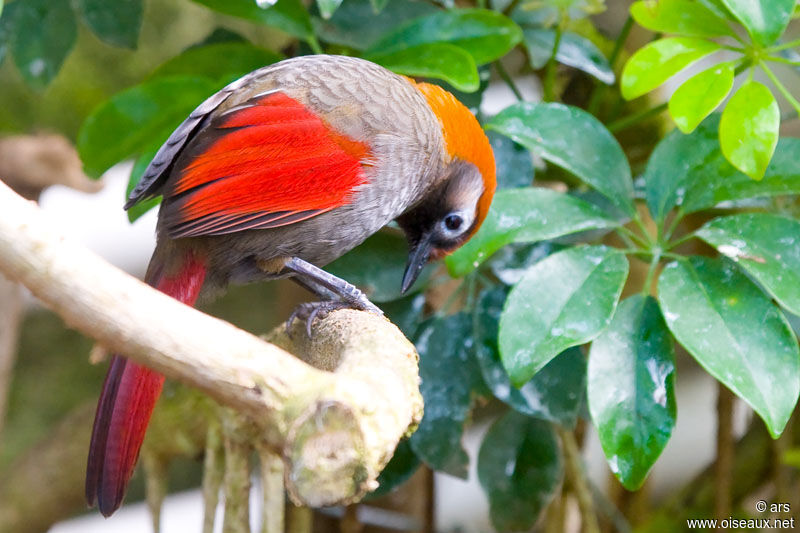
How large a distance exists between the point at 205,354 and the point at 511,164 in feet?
3.25

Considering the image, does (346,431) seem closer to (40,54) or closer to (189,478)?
(40,54)

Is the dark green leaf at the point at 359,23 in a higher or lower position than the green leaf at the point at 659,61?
lower

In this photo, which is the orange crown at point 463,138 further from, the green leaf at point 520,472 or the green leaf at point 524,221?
the green leaf at point 520,472

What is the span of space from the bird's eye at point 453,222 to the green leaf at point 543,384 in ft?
0.62

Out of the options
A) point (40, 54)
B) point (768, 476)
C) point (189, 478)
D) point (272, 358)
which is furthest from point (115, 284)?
point (189, 478)

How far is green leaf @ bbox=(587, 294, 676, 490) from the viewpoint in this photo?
1157 millimetres

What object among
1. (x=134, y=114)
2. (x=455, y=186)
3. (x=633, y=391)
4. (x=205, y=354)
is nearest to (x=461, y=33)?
(x=455, y=186)

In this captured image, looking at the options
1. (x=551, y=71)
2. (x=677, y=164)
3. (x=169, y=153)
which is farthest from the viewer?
(x=551, y=71)

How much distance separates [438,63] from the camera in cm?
134

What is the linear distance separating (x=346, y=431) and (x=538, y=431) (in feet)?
3.67

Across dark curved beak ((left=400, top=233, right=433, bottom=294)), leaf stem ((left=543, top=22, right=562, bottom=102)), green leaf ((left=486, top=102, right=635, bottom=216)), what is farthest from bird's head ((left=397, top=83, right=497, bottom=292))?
leaf stem ((left=543, top=22, right=562, bottom=102))

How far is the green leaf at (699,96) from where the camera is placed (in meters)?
1.20

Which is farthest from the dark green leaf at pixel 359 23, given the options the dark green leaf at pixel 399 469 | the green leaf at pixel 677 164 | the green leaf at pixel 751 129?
the dark green leaf at pixel 399 469

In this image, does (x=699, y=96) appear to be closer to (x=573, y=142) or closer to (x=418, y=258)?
(x=573, y=142)
